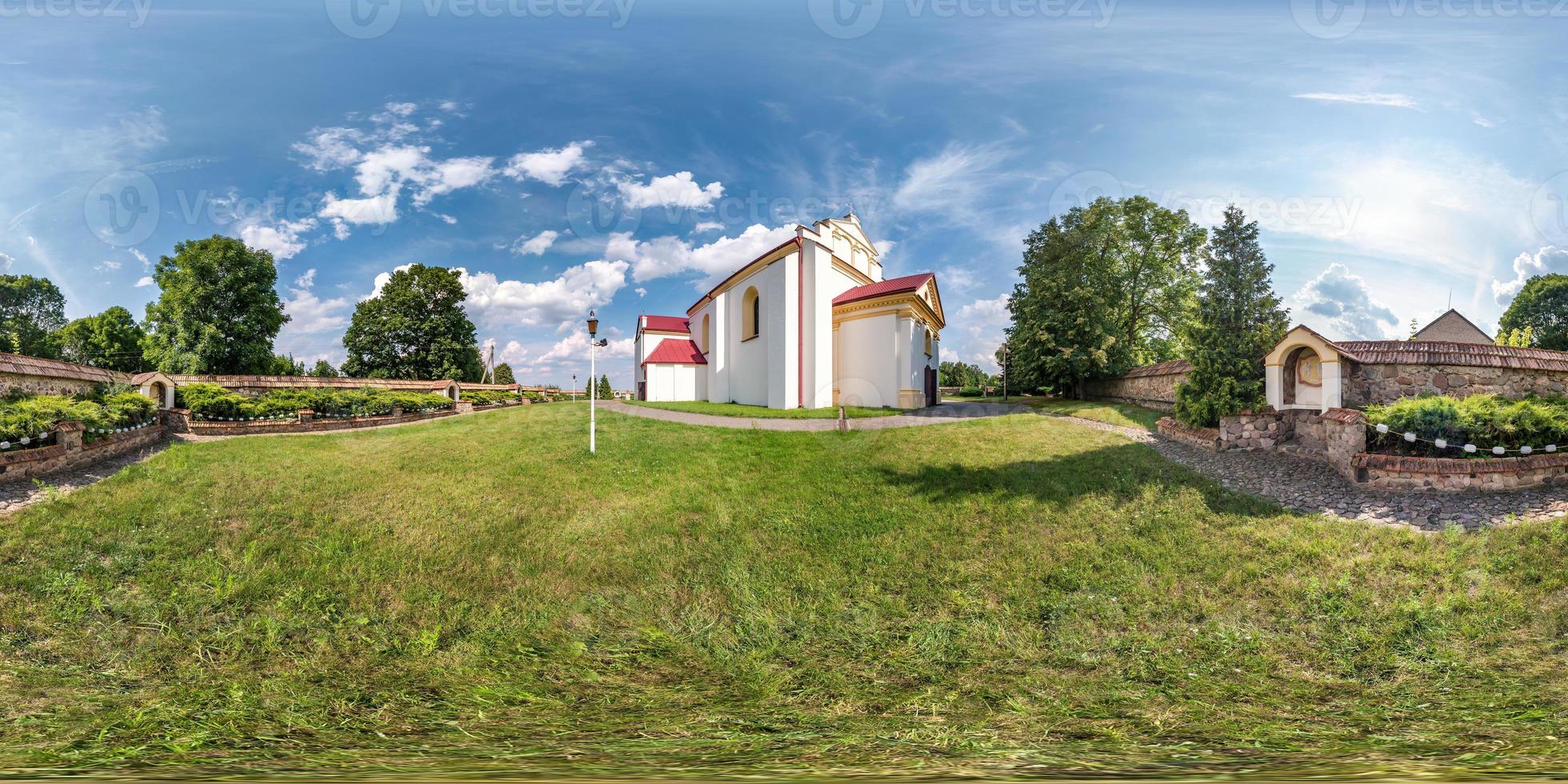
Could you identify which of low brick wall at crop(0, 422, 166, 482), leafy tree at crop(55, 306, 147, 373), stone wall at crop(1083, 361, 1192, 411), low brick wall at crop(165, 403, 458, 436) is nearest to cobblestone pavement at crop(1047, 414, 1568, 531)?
stone wall at crop(1083, 361, 1192, 411)

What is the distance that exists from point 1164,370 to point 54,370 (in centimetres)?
2315

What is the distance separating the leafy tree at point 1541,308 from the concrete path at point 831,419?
29900 millimetres

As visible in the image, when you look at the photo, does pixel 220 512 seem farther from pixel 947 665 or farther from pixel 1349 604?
pixel 1349 604

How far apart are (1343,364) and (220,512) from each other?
1508cm

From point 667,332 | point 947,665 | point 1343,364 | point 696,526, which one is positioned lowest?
point 947,665

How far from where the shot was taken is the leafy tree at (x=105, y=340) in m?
23.8

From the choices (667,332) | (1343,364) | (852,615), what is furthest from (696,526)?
(667,332)

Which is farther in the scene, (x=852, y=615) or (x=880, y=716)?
(x=852, y=615)

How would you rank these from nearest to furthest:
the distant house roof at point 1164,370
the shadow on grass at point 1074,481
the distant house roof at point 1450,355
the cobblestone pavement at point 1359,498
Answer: the cobblestone pavement at point 1359,498 < the shadow on grass at point 1074,481 < the distant house roof at point 1450,355 < the distant house roof at point 1164,370

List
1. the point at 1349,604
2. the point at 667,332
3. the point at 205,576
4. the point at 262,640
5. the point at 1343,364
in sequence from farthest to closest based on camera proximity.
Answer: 1. the point at 667,332
2. the point at 1343,364
3. the point at 205,576
4. the point at 1349,604
5. the point at 262,640

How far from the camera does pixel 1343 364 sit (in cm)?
823

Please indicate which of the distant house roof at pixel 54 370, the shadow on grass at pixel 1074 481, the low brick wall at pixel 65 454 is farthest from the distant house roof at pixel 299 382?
the shadow on grass at pixel 1074 481

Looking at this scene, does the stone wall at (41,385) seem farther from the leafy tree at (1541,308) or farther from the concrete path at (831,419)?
the leafy tree at (1541,308)

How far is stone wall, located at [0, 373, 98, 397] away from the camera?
8195 millimetres
